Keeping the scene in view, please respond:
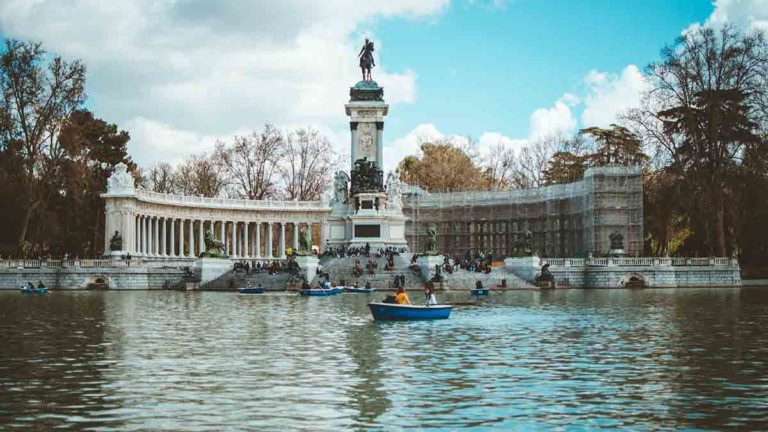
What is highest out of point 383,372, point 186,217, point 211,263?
point 186,217

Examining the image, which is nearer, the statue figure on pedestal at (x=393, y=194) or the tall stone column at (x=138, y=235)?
the statue figure on pedestal at (x=393, y=194)

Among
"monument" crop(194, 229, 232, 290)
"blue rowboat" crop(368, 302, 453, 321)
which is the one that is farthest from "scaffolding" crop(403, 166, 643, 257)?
"blue rowboat" crop(368, 302, 453, 321)

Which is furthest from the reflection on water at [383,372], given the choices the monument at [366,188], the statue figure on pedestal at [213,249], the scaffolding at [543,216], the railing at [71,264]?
the monument at [366,188]

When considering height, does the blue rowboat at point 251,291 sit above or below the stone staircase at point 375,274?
below

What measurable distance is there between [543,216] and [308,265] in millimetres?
29259

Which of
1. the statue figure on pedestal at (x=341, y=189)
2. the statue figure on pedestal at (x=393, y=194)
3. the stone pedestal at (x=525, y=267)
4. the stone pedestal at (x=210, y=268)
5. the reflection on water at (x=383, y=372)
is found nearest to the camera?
the reflection on water at (x=383, y=372)

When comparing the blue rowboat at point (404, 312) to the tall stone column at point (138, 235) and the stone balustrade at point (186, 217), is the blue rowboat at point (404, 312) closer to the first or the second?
the stone balustrade at point (186, 217)

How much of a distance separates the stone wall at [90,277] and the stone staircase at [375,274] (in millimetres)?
10806

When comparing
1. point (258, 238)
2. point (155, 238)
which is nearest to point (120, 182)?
point (155, 238)

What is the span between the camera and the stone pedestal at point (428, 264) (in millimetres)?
59556

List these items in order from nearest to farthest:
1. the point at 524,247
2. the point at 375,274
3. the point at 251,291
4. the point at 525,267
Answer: the point at 251,291, the point at 375,274, the point at 525,267, the point at 524,247

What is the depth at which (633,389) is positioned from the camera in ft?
52.6

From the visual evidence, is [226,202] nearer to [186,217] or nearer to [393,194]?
[186,217]

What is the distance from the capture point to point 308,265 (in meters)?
59.2
